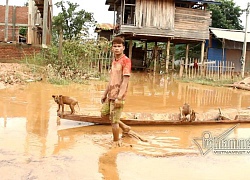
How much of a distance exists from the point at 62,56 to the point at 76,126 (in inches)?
306

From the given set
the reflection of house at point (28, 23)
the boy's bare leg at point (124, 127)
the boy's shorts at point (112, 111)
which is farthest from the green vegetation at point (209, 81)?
the boy's shorts at point (112, 111)

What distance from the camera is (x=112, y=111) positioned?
4.89 meters

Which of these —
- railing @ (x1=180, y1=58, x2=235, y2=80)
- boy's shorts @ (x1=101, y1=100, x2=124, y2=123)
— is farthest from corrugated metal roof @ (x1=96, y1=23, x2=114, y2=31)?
boy's shorts @ (x1=101, y1=100, x2=124, y2=123)

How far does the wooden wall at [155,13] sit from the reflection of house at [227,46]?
16.2 feet

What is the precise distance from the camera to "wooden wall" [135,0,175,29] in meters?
18.7

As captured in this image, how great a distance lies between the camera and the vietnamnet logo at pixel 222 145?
4867 mm

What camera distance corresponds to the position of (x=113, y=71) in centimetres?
498

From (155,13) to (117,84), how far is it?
48.5 ft

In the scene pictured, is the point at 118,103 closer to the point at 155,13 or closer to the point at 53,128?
the point at 53,128

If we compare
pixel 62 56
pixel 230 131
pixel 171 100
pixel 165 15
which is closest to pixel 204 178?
pixel 230 131

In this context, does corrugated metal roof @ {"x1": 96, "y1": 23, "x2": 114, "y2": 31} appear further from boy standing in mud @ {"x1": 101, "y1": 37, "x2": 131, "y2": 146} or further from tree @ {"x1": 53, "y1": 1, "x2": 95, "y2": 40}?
boy standing in mud @ {"x1": 101, "y1": 37, "x2": 131, "y2": 146}

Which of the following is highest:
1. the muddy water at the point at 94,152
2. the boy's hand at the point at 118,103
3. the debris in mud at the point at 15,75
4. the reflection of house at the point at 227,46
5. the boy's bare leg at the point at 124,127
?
the reflection of house at the point at 227,46

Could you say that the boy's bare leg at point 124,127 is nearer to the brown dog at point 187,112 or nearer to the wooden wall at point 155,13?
the brown dog at point 187,112

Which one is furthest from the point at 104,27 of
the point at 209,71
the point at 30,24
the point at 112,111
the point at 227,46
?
the point at 112,111
